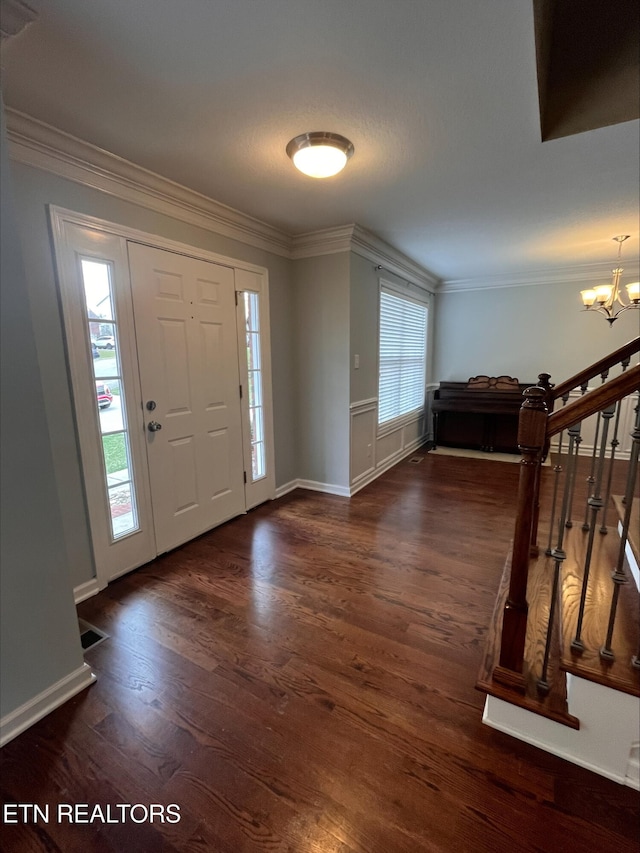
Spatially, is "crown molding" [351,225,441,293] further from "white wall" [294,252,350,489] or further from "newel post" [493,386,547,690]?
"newel post" [493,386,547,690]

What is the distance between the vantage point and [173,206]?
246cm

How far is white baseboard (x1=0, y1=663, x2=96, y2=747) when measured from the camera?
4.51 feet

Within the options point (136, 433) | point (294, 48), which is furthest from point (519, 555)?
point (136, 433)

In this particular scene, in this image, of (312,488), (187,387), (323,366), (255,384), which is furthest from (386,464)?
(187,387)

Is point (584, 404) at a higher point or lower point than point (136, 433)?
higher

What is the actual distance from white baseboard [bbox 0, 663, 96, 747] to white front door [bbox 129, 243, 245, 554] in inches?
40.3

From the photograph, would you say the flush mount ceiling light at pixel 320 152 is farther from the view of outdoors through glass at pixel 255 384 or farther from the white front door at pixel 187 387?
the view of outdoors through glass at pixel 255 384

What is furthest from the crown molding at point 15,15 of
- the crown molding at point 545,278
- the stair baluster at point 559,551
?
the crown molding at point 545,278

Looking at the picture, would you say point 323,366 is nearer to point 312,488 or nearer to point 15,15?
point 312,488

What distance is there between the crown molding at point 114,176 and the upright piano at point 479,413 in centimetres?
344

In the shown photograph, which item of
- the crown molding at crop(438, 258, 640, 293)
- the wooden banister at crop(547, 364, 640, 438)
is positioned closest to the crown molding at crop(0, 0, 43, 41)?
the wooden banister at crop(547, 364, 640, 438)

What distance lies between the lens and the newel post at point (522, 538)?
122 centimetres

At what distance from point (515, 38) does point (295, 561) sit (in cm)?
266

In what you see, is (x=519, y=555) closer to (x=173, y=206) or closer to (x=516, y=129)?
(x=516, y=129)
